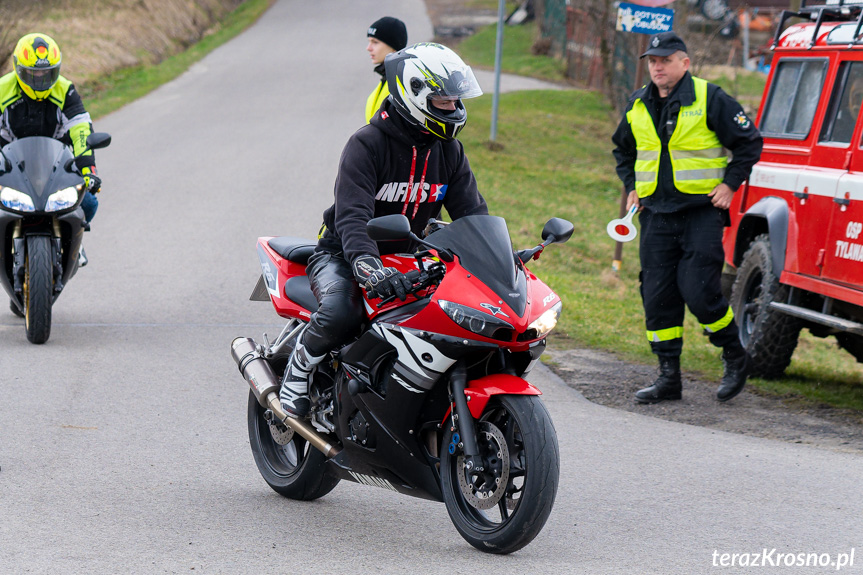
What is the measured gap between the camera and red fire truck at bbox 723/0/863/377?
287 inches

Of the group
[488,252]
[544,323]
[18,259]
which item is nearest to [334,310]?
[488,252]

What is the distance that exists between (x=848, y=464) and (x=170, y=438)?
12.1 feet

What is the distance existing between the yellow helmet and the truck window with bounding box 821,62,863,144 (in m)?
5.63

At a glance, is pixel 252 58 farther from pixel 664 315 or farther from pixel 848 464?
pixel 848 464

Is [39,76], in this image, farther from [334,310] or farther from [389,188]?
[334,310]

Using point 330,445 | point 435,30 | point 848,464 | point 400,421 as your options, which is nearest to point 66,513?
point 330,445

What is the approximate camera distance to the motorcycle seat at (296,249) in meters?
4.98

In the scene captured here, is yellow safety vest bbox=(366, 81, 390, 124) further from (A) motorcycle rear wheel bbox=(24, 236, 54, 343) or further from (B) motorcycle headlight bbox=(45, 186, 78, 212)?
(A) motorcycle rear wheel bbox=(24, 236, 54, 343)

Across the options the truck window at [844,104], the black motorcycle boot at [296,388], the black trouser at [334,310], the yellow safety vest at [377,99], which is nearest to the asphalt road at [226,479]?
the black motorcycle boot at [296,388]

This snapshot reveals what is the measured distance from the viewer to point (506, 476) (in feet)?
13.2

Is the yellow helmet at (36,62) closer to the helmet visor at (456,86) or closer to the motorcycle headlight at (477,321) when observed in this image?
the helmet visor at (456,86)

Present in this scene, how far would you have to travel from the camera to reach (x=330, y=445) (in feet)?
15.4

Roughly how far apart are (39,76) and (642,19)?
563cm

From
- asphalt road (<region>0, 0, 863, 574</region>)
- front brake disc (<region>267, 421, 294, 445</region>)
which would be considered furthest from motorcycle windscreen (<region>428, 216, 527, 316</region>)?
front brake disc (<region>267, 421, 294, 445</region>)
